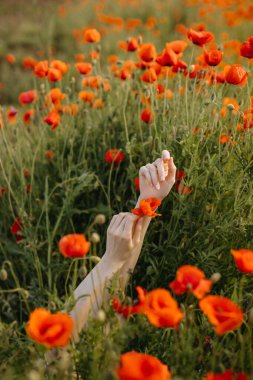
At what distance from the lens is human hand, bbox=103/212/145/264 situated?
1794 mm

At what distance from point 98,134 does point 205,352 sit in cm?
133

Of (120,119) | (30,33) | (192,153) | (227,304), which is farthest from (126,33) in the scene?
(227,304)

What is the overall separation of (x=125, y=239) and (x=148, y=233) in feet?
1.27

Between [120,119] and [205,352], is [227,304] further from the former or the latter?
[120,119]

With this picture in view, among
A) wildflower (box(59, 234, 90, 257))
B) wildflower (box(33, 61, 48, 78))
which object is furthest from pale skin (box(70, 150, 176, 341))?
wildflower (box(33, 61, 48, 78))

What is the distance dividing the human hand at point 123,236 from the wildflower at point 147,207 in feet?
0.18

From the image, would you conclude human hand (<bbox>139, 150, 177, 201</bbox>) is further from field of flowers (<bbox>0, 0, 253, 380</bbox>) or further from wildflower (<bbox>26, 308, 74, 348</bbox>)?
wildflower (<bbox>26, 308, 74, 348</bbox>)

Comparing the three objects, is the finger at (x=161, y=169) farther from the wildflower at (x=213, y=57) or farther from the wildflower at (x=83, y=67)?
the wildflower at (x=83, y=67)

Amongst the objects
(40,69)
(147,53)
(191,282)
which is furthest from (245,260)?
(40,69)

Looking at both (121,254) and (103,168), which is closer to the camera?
(121,254)

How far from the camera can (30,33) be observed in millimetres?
7527

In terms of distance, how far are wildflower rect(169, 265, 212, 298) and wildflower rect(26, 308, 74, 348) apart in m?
0.27

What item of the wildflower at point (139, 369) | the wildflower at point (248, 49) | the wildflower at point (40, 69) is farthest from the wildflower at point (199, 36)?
the wildflower at point (139, 369)

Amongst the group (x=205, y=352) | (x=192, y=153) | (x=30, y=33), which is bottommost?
(x=30, y=33)
